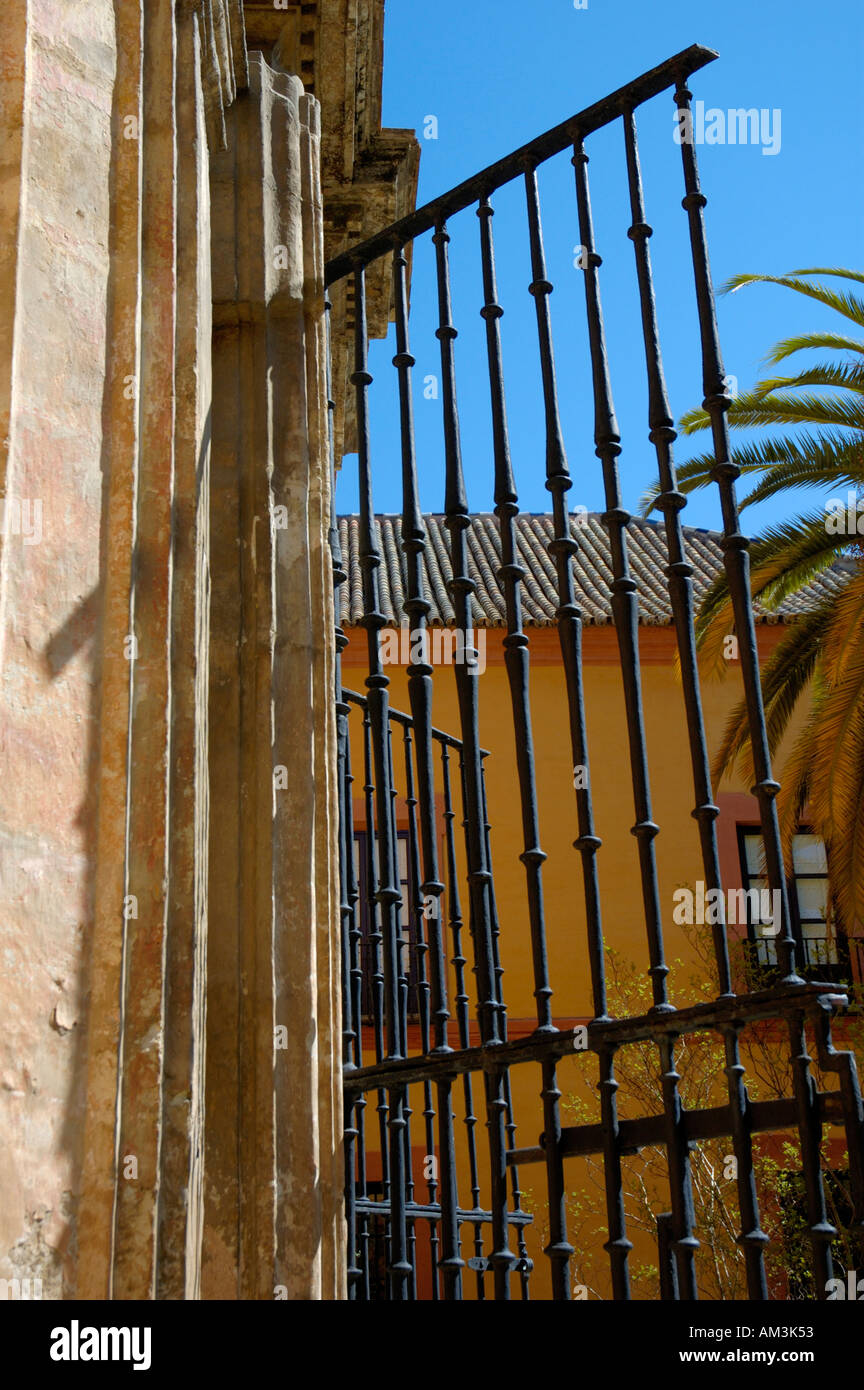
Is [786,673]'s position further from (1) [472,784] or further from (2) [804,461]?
(1) [472,784]

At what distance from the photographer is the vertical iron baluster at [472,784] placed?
2.68 meters

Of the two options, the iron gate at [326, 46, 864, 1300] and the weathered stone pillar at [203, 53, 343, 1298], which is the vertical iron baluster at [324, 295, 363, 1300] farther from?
the weathered stone pillar at [203, 53, 343, 1298]

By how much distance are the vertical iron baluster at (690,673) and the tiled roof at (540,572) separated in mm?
11465

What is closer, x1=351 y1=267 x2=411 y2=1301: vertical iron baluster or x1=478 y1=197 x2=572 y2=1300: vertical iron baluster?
x1=478 y1=197 x2=572 y2=1300: vertical iron baluster

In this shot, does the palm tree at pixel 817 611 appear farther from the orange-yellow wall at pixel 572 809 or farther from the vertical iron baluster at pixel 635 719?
the vertical iron baluster at pixel 635 719

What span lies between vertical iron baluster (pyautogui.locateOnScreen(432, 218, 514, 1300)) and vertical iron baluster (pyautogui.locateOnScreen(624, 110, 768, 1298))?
385 mm

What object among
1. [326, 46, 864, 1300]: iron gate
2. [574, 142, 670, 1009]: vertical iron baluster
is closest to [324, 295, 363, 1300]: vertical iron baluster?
[326, 46, 864, 1300]: iron gate

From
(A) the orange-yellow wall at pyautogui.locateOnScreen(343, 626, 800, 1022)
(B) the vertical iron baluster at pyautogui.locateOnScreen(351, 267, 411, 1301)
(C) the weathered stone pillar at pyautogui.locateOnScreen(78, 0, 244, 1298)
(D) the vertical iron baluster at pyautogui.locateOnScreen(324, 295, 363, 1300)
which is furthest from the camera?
(A) the orange-yellow wall at pyautogui.locateOnScreen(343, 626, 800, 1022)

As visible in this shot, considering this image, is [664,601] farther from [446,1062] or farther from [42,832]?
[42,832]

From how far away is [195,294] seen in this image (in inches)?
93.6

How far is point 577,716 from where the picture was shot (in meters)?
2.80

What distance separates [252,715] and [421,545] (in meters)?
0.69

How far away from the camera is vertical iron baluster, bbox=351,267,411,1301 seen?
2910mm
